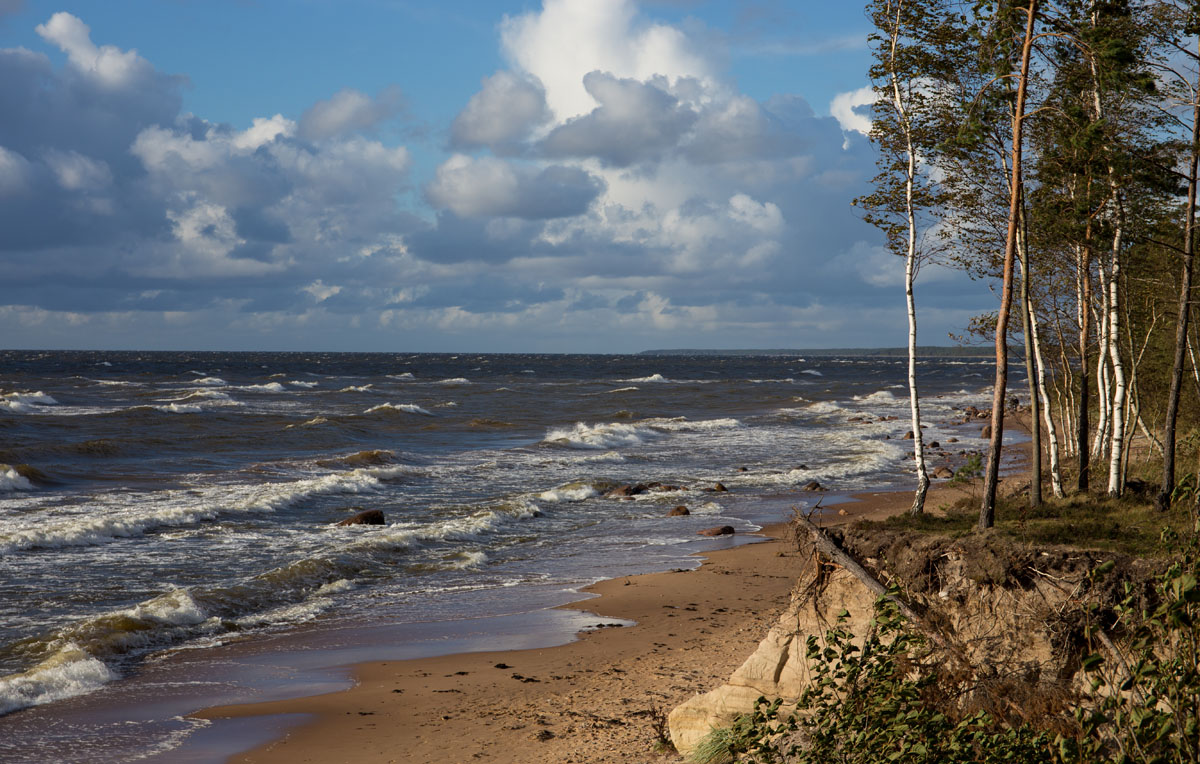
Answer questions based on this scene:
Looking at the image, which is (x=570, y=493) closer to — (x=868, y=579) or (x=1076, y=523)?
(x=1076, y=523)

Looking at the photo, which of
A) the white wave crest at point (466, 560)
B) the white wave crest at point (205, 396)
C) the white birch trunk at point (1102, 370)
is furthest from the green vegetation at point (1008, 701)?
the white wave crest at point (205, 396)

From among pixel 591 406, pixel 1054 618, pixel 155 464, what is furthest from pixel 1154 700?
pixel 591 406

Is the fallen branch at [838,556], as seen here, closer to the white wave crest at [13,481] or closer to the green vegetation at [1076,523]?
the green vegetation at [1076,523]

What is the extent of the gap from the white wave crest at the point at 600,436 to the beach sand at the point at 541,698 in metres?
29.7

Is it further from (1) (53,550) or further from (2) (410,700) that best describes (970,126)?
(1) (53,550)

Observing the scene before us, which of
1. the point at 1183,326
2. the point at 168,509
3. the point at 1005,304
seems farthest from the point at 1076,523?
the point at 168,509

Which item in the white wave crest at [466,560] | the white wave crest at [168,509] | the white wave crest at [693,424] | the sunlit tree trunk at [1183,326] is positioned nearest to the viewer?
the sunlit tree trunk at [1183,326]

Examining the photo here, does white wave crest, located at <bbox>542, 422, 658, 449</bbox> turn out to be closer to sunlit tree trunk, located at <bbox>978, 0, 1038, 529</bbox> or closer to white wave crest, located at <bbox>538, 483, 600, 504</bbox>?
white wave crest, located at <bbox>538, 483, 600, 504</bbox>

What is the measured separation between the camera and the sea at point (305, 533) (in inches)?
489

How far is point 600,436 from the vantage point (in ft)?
156

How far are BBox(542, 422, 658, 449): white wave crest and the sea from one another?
0.95 ft

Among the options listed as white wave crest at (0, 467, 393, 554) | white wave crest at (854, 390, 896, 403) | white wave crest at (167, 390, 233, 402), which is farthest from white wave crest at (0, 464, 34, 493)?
white wave crest at (854, 390, 896, 403)

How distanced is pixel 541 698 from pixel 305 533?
13.0 metres

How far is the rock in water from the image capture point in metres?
23.9
